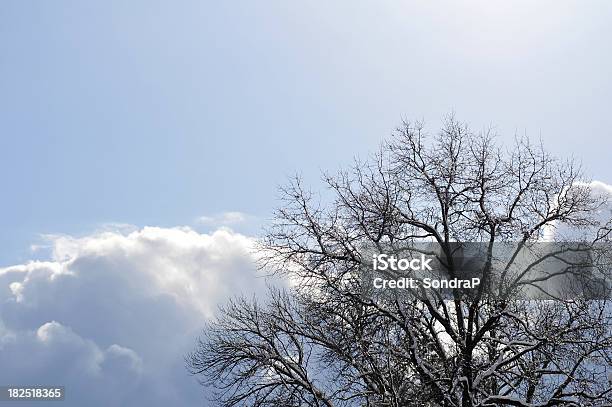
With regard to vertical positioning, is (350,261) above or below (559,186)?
below

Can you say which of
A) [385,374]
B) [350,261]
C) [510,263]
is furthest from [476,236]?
[385,374]

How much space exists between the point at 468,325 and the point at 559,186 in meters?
5.15

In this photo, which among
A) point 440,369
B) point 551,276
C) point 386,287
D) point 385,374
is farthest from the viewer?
point 551,276

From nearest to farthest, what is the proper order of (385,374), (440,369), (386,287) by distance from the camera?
(385,374) < (440,369) < (386,287)

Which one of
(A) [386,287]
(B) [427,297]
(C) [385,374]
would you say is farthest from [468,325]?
(C) [385,374]

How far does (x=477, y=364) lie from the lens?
1822cm

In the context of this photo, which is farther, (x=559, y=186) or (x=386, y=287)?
(x=559, y=186)

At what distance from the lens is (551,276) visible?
67.6ft

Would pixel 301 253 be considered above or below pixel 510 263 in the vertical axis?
above

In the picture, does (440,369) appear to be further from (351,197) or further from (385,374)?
(351,197)

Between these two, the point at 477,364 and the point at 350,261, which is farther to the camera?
the point at 350,261

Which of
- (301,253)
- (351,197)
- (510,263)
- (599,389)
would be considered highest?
(351,197)

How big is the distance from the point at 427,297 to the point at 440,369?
2632 millimetres

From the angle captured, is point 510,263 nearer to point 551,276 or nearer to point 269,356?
point 551,276
